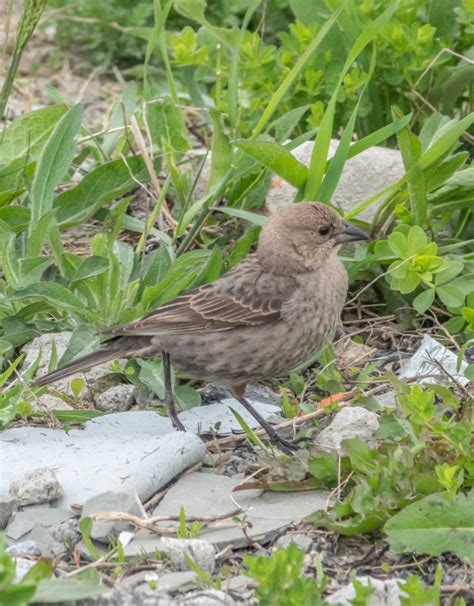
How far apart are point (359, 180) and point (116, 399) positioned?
1.95 m

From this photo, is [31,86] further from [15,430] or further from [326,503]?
[326,503]

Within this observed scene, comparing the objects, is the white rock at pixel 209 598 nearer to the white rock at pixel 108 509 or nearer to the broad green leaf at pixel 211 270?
the white rock at pixel 108 509

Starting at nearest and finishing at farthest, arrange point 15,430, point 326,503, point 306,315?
1. point 326,503
2. point 15,430
3. point 306,315

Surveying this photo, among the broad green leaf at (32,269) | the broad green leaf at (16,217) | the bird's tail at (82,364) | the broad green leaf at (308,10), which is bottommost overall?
the bird's tail at (82,364)

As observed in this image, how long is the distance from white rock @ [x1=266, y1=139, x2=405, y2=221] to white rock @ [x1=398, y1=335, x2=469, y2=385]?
1.15 m

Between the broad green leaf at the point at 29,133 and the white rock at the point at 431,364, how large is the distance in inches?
85.9

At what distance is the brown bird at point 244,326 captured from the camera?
5.16 m

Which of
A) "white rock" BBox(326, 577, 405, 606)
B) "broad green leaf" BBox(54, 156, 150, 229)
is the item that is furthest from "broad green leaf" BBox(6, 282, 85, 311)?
"white rock" BBox(326, 577, 405, 606)

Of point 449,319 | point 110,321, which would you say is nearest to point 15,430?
point 110,321

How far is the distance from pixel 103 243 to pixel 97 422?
3.44ft

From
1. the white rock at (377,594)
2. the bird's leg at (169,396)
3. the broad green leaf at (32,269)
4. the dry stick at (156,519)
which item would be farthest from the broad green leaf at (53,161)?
the white rock at (377,594)

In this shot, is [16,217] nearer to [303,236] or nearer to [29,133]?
[29,133]

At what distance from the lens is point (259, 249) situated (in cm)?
556

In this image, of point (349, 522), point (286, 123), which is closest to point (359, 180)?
point (286, 123)
